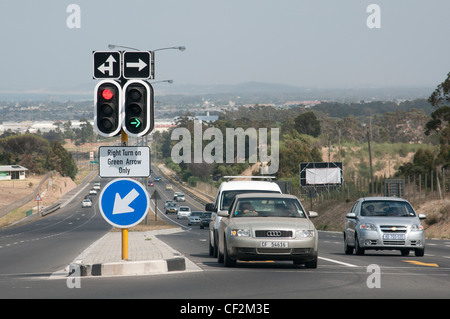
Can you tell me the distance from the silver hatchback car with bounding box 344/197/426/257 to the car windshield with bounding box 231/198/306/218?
5.45 meters

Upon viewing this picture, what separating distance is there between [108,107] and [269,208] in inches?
193

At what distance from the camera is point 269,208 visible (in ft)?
60.7

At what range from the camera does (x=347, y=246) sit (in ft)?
80.4

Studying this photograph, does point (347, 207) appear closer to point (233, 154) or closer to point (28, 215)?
point (28, 215)

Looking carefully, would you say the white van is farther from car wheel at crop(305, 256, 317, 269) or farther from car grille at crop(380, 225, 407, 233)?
car wheel at crop(305, 256, 317, 269)

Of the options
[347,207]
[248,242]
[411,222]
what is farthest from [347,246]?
[347,207]

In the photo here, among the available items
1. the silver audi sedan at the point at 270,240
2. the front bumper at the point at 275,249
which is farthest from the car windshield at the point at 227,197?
the front bumper at the point at 275,249

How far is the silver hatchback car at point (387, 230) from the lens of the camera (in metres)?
22.8

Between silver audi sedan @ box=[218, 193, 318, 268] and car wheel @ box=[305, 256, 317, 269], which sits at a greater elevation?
silver audi sedan @ box=[218, 193, 318, 268]

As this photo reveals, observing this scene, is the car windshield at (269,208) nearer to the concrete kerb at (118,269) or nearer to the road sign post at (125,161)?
the concrete kerb at (118,269)

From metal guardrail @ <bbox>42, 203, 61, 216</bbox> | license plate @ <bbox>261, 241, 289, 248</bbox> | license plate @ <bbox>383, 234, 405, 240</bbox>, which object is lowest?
metal guardrail @ <bbox>42, 203, 61, 216</bbox>

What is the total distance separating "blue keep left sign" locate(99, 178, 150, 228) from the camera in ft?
48.6

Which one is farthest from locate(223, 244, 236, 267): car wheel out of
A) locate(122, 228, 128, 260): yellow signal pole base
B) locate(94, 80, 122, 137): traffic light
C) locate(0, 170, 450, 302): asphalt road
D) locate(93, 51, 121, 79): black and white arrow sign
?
locate(93, 51, 121, 79): black and white arrow sign
